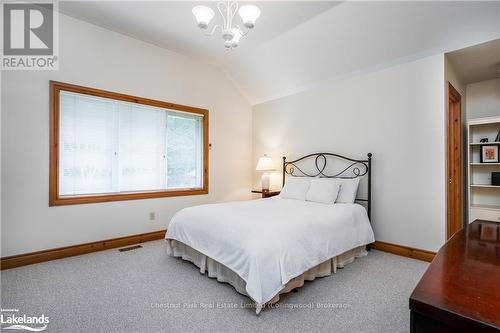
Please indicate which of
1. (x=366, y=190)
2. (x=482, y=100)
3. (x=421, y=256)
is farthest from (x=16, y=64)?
(x=482, y=100)

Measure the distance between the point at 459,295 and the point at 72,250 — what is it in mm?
3743

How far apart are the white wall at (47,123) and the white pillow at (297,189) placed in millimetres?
1407

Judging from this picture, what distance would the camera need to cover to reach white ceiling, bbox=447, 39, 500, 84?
110 inches

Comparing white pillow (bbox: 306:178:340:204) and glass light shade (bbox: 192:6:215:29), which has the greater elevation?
glass light shade (bbox: 192:6:215:29)

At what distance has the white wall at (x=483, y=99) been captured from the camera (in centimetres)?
362

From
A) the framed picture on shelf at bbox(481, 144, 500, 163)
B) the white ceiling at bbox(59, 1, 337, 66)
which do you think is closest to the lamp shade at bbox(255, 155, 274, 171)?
the white ceiling at bbox(59, 1, 337, 66)

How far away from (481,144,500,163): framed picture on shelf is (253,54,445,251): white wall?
1.09 m

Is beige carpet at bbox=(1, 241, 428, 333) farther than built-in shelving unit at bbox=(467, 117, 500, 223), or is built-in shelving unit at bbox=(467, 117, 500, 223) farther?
built-in shelving unit at bbox=(467, 117, 500, 223)

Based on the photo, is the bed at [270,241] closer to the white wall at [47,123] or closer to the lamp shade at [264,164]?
the white wall at [47,123]

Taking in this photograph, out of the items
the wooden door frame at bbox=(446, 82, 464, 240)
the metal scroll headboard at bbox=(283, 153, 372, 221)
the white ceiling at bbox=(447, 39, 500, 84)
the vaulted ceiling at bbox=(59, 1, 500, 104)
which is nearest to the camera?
the vaulted ceiling at bbox=(59, 1, 500, 104)

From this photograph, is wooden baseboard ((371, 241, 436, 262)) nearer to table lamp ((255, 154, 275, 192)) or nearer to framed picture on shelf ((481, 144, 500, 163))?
framed picture on shelf ((481, 144, 500, 163))

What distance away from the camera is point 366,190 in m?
3.55

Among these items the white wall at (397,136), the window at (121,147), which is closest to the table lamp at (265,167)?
the white wall at (397,136)

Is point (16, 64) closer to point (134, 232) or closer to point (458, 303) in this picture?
point (134, 232)
